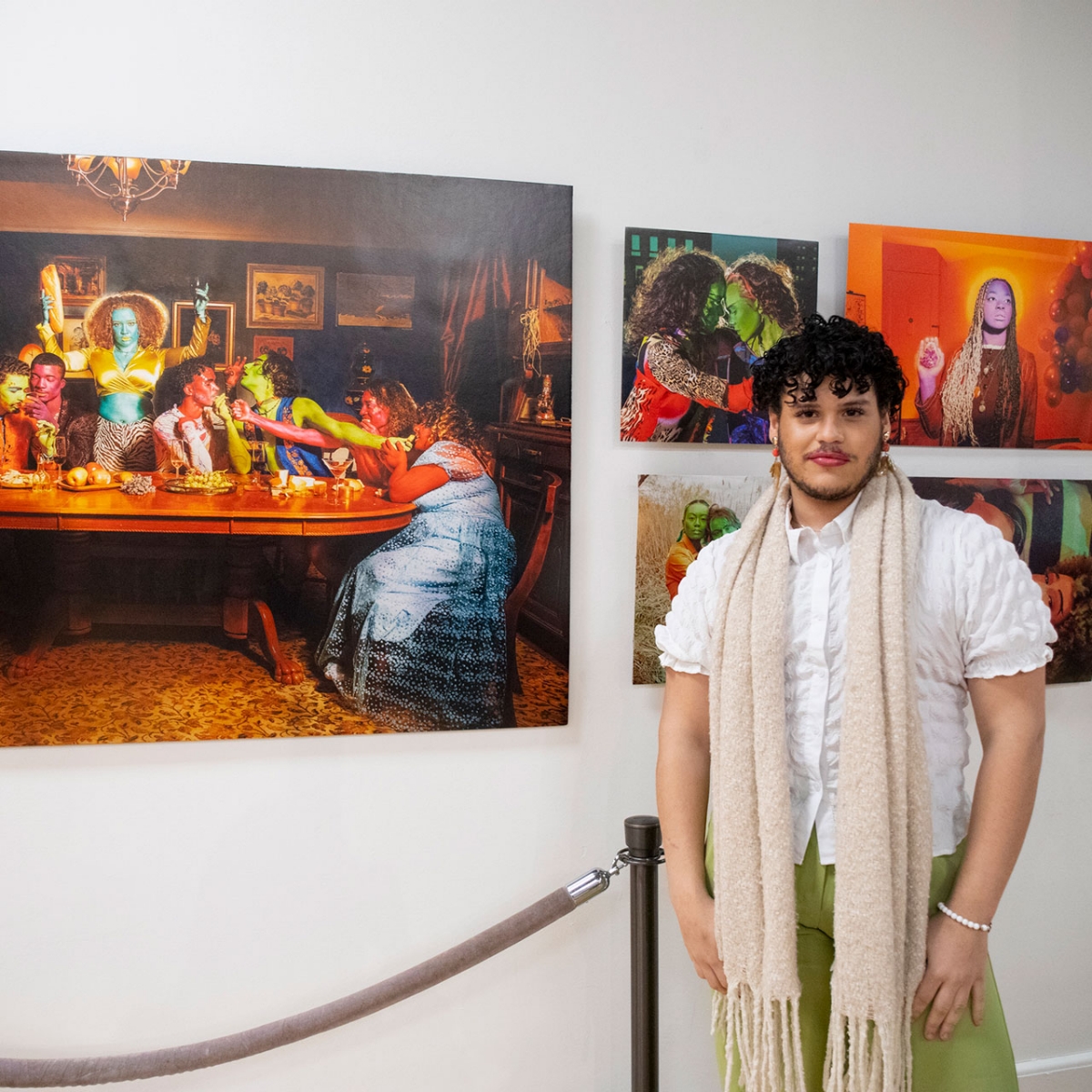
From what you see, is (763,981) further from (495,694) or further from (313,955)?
(313,955)

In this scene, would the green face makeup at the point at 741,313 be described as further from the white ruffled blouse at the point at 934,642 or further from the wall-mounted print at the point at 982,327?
the white ruffled blouse at the point at 934,642

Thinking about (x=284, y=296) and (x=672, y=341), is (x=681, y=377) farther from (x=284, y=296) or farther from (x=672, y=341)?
(x=284, y=296)

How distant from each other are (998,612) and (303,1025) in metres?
1.53

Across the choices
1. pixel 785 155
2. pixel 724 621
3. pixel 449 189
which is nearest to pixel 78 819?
pixel 724 621

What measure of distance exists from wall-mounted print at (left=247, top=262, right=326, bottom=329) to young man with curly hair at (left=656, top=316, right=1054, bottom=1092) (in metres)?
0.93

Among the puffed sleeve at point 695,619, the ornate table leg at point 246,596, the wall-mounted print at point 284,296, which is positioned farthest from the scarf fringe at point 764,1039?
the wall-mounted print at point 284,296

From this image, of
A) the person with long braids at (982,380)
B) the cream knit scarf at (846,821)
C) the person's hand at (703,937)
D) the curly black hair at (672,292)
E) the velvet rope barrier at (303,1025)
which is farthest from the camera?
the person with long braids at (982,380)

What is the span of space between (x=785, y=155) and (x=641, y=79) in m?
0.37

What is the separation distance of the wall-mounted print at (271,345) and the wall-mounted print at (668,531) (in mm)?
803

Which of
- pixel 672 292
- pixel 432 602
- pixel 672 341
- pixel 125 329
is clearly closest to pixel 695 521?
pixel 672 341

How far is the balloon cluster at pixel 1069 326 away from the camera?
2.11 meters

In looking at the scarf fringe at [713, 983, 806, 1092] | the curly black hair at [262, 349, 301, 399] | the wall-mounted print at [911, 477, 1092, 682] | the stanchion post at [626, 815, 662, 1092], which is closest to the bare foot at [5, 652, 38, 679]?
the curly black hair at [262, 349, 301, 399]

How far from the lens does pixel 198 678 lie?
1.84 m

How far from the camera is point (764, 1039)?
57.6 inches
